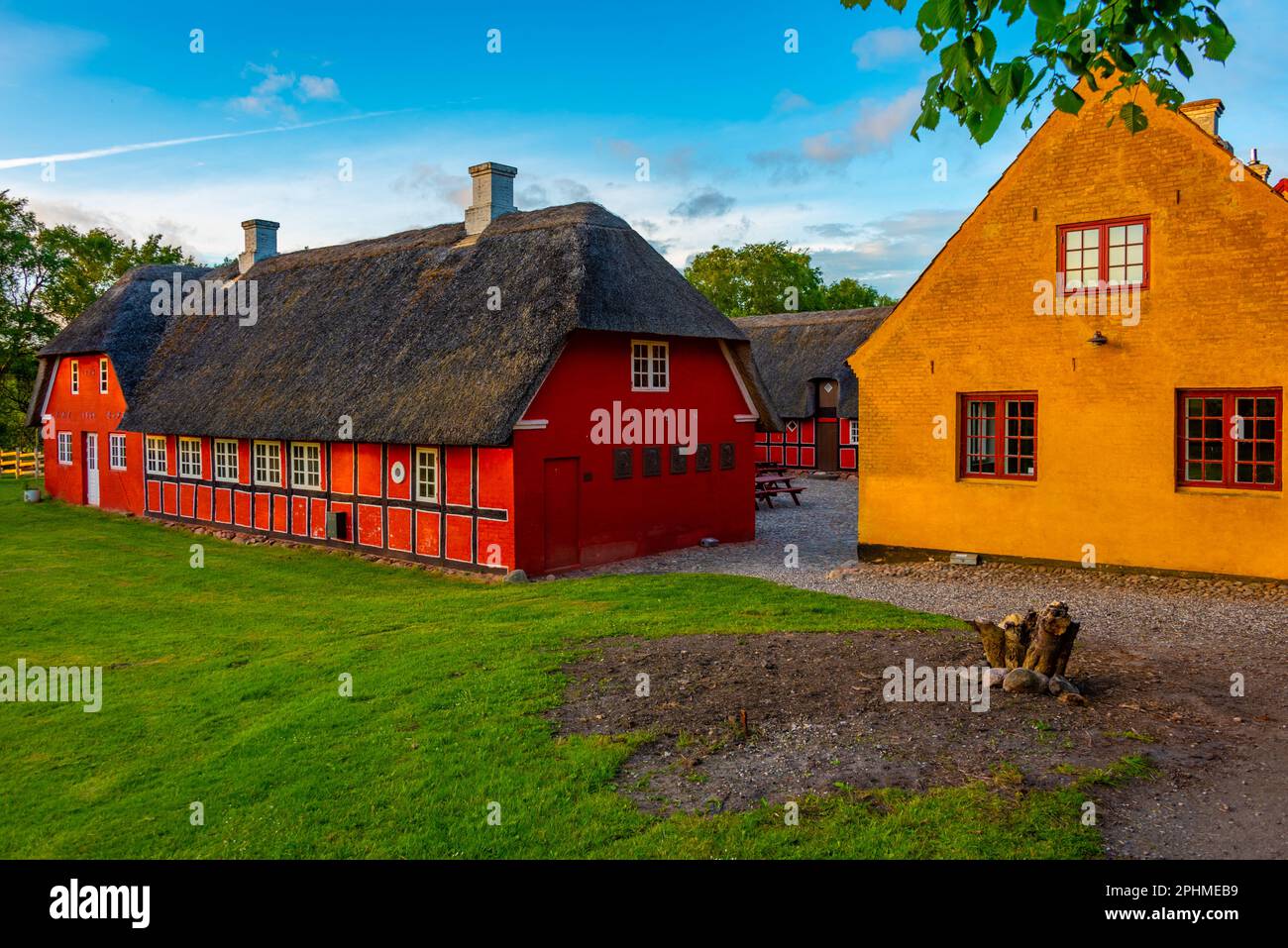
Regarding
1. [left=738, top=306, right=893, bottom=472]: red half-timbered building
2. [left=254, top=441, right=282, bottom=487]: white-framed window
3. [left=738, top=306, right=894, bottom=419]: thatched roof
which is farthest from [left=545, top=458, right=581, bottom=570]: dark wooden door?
[left=738, top=306, right=894, bottom=419]: thatched roof

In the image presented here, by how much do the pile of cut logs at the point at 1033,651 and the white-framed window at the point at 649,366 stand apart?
37.5 feet

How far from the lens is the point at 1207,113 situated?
14.6m

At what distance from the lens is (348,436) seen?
1917cm

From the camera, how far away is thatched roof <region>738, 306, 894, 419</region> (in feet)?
118

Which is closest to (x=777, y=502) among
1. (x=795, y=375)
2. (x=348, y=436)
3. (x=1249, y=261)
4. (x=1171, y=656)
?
(x=795, y=375)

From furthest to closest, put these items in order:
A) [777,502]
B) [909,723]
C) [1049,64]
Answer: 1. [777,502]
2. [909,723]
3. [1049,64]

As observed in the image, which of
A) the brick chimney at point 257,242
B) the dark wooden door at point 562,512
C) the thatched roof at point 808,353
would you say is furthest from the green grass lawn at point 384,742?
the thatched roof at point 808,353

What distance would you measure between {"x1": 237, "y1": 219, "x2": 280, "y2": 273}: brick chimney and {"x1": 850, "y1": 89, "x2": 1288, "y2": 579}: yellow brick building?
19.4 meters

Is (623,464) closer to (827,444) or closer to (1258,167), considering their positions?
(1258,167)

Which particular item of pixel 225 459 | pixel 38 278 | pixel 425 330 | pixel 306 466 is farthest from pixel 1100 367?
pixel 38 278

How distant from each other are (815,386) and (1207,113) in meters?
22.2

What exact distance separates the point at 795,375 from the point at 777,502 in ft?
34.1

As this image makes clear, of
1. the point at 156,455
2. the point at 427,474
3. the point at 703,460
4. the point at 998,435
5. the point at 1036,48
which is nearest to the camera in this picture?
the point at 1036,48

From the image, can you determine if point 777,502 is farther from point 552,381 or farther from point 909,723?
point 909,723
